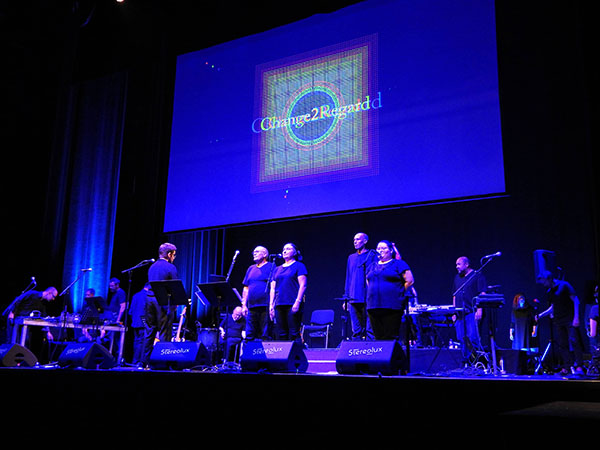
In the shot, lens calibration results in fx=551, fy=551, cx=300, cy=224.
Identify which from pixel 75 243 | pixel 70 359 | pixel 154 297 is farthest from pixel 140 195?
pixel 70 359

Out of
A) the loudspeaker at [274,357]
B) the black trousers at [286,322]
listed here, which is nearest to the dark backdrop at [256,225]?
the black trousers at [286,322]

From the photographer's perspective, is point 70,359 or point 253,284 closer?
point 70,359

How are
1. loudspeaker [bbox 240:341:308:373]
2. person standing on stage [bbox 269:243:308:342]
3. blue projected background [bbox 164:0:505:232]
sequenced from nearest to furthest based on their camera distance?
loudspeaker [bbox 240:341:308:373], blue projected background [bbox 164:0:505:232], person standing on stage [bbox 269:243:308:342]

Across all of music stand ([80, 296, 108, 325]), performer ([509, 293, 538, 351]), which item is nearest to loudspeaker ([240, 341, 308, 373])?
performer ([509, 293, 538, 351])

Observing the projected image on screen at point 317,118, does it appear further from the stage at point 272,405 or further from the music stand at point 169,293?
the stage at point 272,405

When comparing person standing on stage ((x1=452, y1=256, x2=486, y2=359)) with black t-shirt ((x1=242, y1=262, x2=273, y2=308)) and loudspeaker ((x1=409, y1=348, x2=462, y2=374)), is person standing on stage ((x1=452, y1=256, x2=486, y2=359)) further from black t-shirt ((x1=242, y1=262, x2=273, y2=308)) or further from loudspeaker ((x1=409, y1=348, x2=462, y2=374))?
black t-shirt ((x1=242, y1=262, x2=273, y2=308))

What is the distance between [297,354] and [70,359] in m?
2.51

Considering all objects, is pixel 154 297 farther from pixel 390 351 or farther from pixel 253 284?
pixel 390 351

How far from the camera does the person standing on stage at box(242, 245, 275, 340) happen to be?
6727 mm

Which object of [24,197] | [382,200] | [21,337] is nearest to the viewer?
[382,200]

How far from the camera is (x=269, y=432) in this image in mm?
4020

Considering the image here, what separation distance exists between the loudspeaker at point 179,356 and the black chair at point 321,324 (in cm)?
359

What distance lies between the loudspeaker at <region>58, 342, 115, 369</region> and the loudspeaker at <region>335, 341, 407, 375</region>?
2614mm

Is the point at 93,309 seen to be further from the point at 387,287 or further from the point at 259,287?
the point at 387,287
